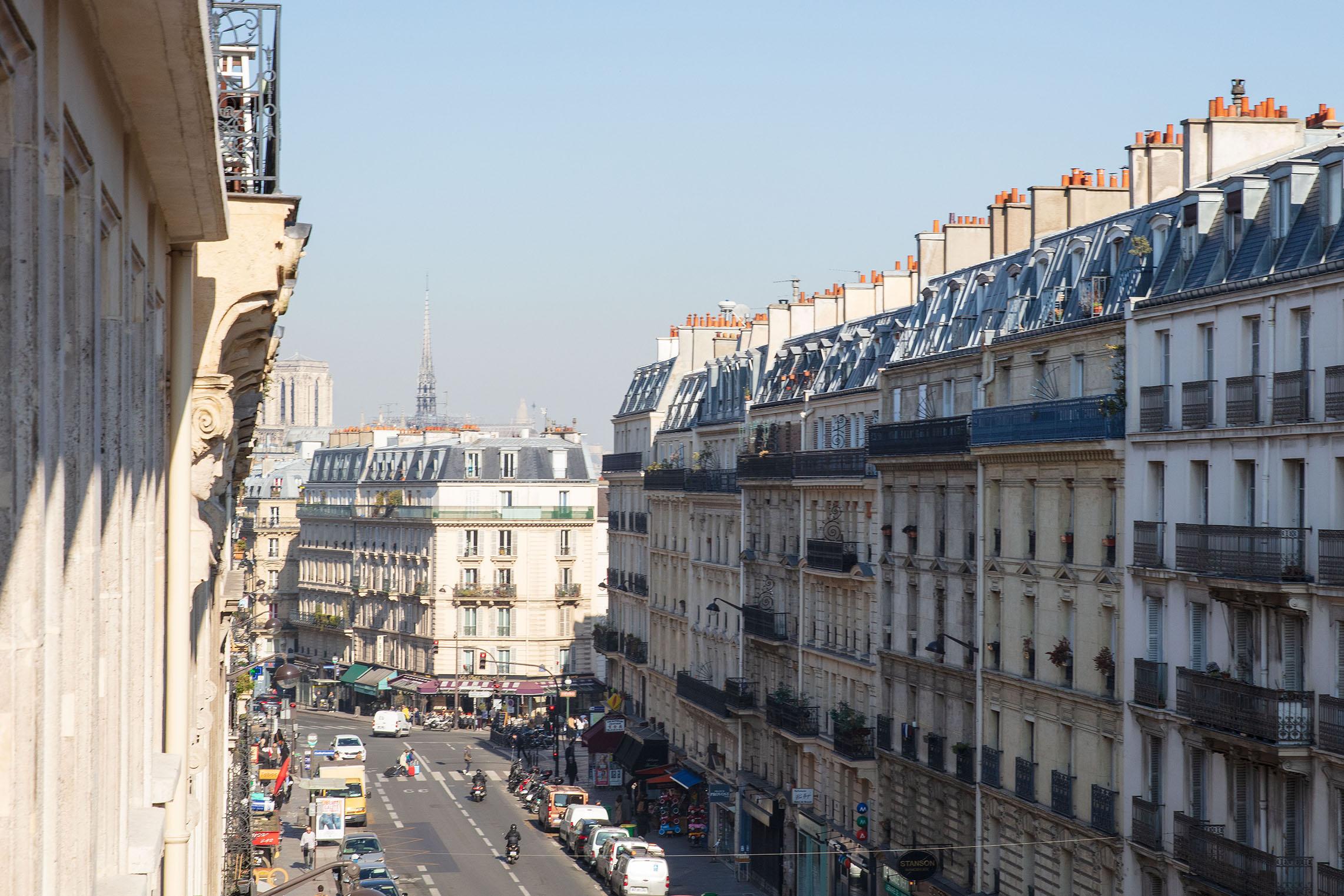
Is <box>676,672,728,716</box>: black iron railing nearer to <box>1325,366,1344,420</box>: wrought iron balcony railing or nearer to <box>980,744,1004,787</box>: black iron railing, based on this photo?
<box>980,744,1004,787</box>: black iron railing

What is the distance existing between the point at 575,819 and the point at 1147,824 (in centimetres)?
3310

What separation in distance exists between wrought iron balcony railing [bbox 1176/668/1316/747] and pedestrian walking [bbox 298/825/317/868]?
31.4m

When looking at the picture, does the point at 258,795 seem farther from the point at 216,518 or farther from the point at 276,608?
the point at 276,608

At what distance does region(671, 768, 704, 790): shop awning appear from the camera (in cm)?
6638

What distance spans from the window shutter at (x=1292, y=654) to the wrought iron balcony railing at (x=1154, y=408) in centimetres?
538

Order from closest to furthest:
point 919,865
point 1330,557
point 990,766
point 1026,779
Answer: point 1330,557 < point 1026,779 < point 990,766 < point 919,865

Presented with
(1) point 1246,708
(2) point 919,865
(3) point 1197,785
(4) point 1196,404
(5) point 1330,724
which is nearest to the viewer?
(5) point 1330,724

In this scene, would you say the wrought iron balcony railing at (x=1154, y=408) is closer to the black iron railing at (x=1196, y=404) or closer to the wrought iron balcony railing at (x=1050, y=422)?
the black iron railing at (x=1196, y=404)

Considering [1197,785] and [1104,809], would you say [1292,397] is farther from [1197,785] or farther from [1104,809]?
[1104,809]

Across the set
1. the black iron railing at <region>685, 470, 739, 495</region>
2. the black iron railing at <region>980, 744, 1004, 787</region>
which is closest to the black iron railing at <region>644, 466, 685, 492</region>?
the black iron railing at <region>685, 470, 739, 495</region>

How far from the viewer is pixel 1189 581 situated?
3145 centimetres

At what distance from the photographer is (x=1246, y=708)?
29.0 metres

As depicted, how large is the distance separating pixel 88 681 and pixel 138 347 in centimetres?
316

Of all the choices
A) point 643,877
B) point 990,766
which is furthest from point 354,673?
point 990,766
